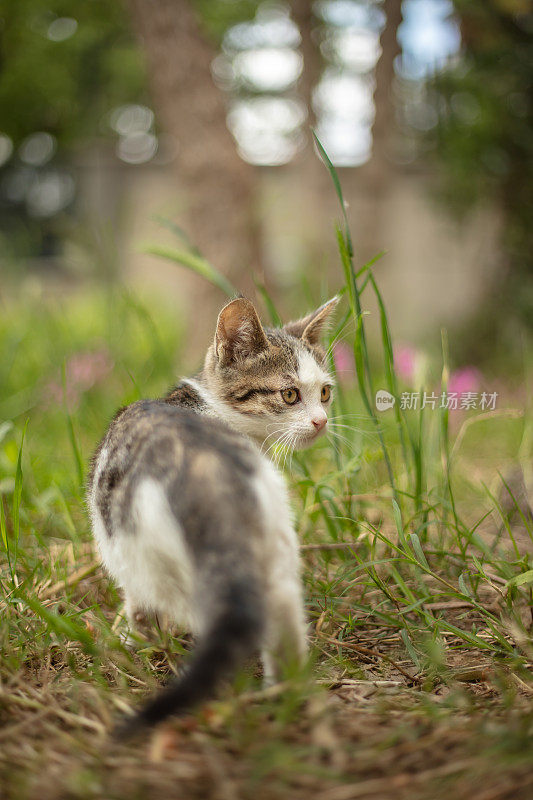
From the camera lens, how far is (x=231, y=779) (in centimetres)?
121

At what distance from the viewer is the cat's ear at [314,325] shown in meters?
2.55

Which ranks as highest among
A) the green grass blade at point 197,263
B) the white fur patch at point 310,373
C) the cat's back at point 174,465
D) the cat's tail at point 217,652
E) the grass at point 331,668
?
the green grass blade at point 197,263

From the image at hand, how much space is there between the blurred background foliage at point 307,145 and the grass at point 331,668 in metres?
1.15

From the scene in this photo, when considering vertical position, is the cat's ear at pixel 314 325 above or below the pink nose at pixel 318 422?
above

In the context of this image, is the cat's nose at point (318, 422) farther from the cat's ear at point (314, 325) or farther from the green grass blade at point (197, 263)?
the green grass blade at point (197, 263)

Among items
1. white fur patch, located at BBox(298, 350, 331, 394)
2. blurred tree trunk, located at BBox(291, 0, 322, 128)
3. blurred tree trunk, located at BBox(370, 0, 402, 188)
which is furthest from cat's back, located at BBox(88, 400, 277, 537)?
blurred tree trunk, located at BBox(291, 0, 322, 128)

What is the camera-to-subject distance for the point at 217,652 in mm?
1209

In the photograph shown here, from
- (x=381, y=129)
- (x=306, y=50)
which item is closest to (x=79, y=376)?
(x=381, y=129)

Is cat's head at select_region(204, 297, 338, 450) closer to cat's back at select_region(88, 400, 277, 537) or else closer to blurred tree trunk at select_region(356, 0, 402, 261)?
cat's back at select_region(88, 400, 277, 537)

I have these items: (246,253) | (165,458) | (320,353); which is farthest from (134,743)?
(246,253)

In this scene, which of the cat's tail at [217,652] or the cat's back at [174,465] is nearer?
the cat's tail at [217,652]

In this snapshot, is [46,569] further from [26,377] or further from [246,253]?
[246,253]

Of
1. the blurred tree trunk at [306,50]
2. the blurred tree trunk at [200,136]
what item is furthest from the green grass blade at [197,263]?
the blurred tree trunk at [306,50]

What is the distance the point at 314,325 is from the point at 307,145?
23.7 feet
